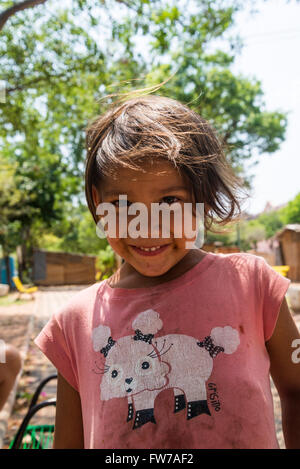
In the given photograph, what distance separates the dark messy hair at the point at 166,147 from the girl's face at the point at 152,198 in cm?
2

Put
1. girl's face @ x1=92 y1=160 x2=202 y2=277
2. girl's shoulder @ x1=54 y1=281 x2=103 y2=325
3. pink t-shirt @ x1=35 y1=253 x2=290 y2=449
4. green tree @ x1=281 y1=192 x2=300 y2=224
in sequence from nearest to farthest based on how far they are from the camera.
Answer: pink t-shirt @ x1=35 y1=253 x2=290 y2=449
girl's face @ x1=92 y1=160 x2=202 y2=277
girl's shoulder @ x1=54 y1=281 x2=103 y2=325
green tree @ x1=281 y1=192 x2=300 y2=224

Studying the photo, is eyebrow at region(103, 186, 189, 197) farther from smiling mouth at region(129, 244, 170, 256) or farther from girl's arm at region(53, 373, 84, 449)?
girl's arm at region(53, 373, 84, 449)

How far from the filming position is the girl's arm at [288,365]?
0.98 metres

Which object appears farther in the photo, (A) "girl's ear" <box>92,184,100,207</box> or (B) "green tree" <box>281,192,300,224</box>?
(B) "green tree" <box>281,192,300,224</box>

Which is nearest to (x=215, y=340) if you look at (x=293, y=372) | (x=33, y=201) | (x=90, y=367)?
(x=293, y=372)

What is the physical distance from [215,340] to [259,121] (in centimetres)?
2234

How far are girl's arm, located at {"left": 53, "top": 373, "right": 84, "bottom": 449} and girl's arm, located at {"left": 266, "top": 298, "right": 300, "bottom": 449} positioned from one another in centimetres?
52

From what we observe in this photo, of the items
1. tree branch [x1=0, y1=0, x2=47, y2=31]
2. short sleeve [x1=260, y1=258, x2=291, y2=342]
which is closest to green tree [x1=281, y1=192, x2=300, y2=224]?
tree branch [x1=0, y1=0, x2=47, y2=31]

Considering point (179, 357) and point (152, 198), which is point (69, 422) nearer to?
point (179, 357)

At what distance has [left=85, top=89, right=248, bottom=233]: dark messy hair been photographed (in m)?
1.04

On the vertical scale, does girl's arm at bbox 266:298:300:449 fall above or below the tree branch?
below

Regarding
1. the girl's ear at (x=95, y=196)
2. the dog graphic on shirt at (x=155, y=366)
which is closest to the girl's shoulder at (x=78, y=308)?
the dog graphic on shirt at (x=155, y=366)

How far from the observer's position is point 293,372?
99 cm

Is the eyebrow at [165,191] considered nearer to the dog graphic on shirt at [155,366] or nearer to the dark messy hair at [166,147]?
the dark messy hair at [166,147]
